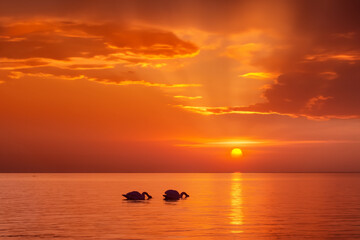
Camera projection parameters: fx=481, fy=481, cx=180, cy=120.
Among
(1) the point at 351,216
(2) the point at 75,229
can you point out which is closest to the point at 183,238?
(2) the point at 75,229

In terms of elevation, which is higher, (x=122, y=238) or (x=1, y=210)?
(x=1, y=210)

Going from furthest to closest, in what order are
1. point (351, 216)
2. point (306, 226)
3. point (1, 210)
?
1. point (1, 210)
2. point (351, 216)
3. point (306, 226)

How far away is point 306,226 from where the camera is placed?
119 ft

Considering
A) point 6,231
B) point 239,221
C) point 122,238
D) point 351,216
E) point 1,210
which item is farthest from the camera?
point 1,210

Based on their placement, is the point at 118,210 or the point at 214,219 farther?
the point at 118,210

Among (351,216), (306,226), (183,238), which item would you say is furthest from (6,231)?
(351,216)

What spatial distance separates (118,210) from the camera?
4844cm

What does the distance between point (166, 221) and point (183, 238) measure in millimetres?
9117

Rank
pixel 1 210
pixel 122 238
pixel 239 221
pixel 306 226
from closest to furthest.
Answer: pixel 122 238, pixel 306 226, pixel 239 221, pixel 1 210

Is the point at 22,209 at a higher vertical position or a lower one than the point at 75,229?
higher

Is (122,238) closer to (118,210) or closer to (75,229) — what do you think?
(75,229)

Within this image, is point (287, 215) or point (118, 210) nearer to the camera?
point (287, 215)

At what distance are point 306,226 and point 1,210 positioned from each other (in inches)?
1153

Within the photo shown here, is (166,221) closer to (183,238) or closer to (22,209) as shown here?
(183,238)
